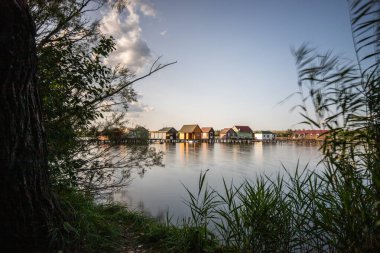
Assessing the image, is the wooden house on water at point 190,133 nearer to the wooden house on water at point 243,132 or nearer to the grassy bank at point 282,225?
the wooden house on water at point 243,132

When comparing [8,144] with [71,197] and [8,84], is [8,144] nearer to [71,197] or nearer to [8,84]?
[8,84]

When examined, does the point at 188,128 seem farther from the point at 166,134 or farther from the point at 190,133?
the point at 166,134

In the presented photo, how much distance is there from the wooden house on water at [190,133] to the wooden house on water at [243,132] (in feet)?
48.3

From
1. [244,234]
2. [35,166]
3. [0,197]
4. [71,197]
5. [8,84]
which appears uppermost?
[8,84]

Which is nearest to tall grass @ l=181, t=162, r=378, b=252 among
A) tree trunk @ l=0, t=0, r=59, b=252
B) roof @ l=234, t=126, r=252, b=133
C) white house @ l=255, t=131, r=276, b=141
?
tree trunk @ l=0, t=0, r=59, b=252

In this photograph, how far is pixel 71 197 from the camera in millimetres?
4324

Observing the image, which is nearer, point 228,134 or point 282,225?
point 282,225

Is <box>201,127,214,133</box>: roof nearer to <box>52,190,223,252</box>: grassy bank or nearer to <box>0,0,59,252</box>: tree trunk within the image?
<box>52,190,223,252</box>: grassy bank

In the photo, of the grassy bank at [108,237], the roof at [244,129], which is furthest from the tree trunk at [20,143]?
the roof at [244,129]

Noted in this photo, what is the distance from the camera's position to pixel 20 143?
7.01 ft

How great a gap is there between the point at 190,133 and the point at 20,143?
85417 millimetres

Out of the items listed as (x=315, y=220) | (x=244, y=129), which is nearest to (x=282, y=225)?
(x=315, y=220)

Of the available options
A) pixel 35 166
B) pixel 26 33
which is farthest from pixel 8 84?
pixel 35 166

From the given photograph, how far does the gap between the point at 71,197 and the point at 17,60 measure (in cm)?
301
